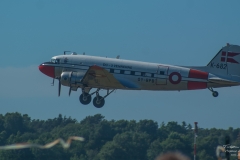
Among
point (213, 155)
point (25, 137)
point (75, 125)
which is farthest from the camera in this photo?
point (75, 125)

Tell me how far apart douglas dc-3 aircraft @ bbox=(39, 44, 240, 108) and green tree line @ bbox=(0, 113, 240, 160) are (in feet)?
10.9

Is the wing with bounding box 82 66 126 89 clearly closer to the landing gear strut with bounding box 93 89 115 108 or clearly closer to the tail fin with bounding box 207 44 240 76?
the landing gear strut with bounding box 93 89 115 108

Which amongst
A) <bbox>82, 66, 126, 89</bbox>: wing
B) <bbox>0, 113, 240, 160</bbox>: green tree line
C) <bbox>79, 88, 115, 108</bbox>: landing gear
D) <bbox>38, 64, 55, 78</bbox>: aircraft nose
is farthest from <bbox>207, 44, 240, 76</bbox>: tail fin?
<bbox>38, 64, 55, 78</bbox>: aircraft nose

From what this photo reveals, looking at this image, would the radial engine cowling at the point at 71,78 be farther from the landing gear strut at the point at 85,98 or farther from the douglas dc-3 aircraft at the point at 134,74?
the landing gear strut at the point at 85,98

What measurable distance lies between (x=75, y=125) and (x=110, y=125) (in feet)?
10.3

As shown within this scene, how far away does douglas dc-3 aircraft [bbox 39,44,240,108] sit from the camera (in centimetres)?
3512

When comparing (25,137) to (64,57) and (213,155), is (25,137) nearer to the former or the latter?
(64,57)

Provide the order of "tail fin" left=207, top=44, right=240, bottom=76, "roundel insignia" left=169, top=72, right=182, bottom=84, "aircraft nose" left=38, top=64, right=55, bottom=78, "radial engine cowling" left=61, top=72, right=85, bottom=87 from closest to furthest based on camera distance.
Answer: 1. "radial engine cowling" left=61, top=72, right=85, bottom=87
2. "roundel insignia" left=169, top=72, right=182, bottom=84
3. "tail fin" left=207, top=44, right=240, bottom=76
4. "aircraft nose" left=38, top=64, right=55, bottom=78

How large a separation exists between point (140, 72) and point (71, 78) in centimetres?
425

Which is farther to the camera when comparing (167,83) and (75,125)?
(75,125)

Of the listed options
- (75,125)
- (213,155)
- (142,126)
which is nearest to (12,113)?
(75,125)

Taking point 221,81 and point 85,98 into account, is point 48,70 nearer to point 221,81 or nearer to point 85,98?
point 85,98

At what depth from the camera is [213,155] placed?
109ft

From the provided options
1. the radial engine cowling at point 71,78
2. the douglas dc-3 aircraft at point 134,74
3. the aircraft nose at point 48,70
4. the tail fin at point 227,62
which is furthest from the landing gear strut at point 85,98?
the tail fin at point 227,62
